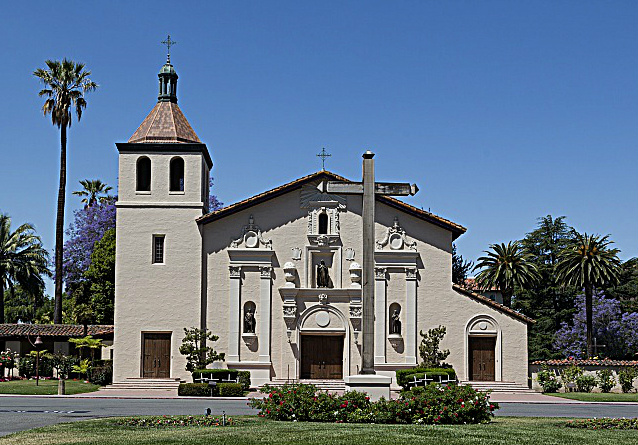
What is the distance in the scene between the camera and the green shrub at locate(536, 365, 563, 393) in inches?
1608

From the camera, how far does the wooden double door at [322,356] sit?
1545 inches

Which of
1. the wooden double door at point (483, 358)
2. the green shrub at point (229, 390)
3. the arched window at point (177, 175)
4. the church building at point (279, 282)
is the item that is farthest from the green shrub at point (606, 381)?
the arched window at point (177, 175)

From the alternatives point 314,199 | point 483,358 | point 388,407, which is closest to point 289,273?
point 314,199

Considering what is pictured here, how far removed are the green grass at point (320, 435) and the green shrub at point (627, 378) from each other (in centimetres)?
2562

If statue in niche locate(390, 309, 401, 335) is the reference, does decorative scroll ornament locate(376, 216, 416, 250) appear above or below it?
above

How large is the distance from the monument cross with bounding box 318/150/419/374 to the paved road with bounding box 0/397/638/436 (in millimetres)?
6481

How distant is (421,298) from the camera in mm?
39500

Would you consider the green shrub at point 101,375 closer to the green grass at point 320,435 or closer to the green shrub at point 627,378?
the green grass at point 320,435

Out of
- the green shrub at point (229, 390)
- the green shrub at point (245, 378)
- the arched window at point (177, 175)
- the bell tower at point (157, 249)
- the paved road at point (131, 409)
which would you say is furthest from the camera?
the arched window at point (177, 175)

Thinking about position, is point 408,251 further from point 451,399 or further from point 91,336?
point 451,399

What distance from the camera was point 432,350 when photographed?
1523 inches

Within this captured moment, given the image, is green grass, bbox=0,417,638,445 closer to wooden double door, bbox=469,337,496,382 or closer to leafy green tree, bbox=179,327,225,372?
leafy green tree, bbox=179,327,225,372

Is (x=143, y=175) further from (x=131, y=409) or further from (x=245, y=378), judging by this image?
(x=131, y=409)

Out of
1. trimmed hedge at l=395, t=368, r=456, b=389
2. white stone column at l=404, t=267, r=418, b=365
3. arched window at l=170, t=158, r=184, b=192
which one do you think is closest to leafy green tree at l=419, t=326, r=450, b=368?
white stone column at l=404, t=267, r=418, b=365
